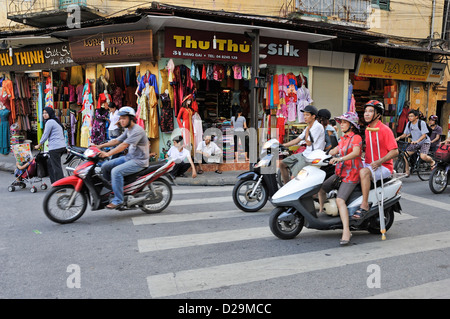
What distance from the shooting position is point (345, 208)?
5215 millimetres

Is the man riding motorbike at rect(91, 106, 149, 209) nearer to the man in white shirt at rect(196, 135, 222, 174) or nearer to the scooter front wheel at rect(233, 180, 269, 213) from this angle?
the scooter front wheel at rect(233, 180, 269, 213)

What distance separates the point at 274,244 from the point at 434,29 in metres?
16.4

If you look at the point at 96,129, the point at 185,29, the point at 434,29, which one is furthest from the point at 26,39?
the point at 434,29

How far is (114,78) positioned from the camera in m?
13.8

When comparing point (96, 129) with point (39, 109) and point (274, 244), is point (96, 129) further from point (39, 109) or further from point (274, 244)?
point (274, 244)

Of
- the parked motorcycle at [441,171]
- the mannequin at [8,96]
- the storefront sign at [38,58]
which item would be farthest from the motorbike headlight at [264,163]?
the mannequin at [8,96]

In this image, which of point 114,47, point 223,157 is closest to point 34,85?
point 114,47

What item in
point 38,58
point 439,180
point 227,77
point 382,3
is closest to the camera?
point 439,180

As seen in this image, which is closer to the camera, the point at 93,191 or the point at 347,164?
the point at 347,164

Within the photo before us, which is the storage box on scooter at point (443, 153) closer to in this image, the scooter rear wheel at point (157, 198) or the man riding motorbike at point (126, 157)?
the scooter rear wheel at point (157, 198)

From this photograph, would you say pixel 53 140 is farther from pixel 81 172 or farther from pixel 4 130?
pixel 4 130

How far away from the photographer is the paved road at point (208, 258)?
12.7 ft

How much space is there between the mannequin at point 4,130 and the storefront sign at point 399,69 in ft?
44.9

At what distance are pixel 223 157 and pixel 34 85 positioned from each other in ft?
29.1
